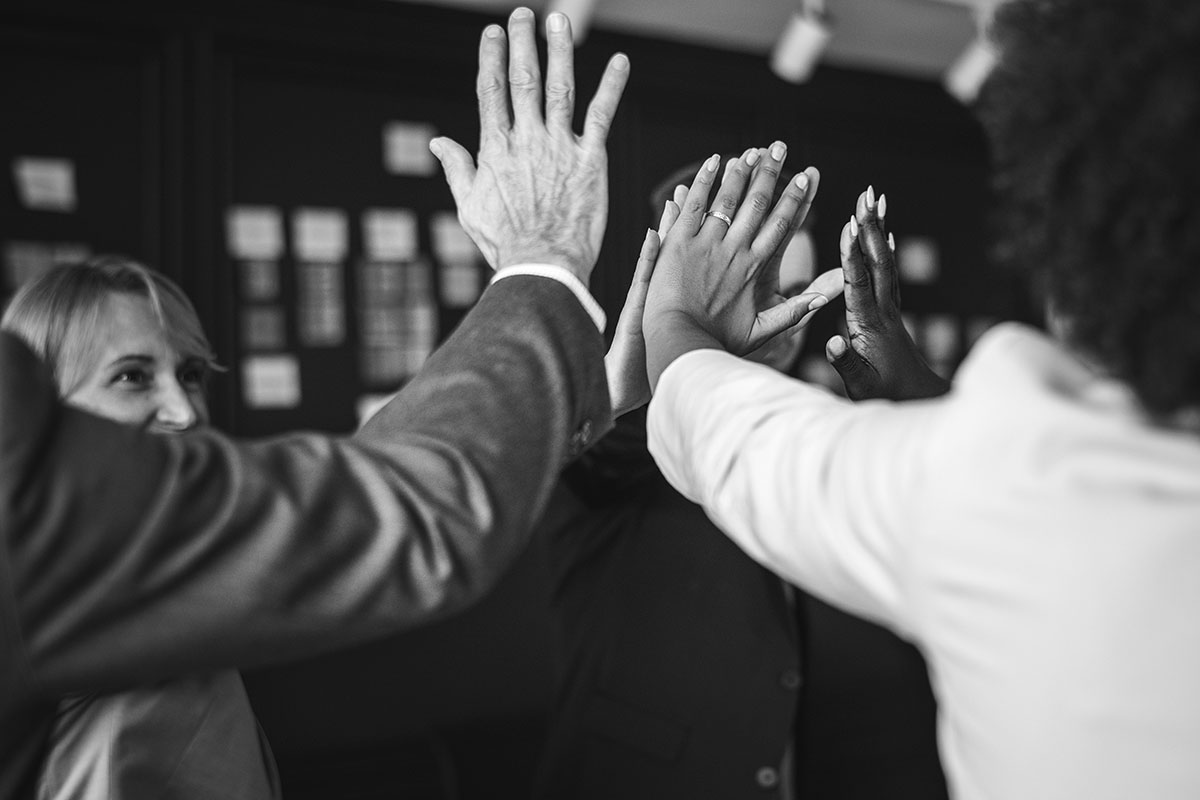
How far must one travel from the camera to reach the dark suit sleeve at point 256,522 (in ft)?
1.73

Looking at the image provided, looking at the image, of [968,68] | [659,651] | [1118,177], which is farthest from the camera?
[968,68]

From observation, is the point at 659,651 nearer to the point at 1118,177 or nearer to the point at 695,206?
the point at 695,206

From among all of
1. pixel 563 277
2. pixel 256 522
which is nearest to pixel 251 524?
pixel 256 522

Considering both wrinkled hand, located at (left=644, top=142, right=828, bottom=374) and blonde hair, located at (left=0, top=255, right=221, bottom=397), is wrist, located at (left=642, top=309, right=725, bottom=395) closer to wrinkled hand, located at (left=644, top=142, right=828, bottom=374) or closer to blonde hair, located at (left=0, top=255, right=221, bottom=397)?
wrinkled hand, located at (left=644, top=142, right=828, bottom=374)

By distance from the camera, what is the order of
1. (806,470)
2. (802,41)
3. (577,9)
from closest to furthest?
(806,470) < (577,9) < (802,41)

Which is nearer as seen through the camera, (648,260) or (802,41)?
(648,260)

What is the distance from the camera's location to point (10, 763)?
794 mm

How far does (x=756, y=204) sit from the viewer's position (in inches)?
35.0

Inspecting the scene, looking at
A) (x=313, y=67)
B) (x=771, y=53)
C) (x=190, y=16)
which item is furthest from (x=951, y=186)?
(x=190, y=16)

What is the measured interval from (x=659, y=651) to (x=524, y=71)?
1.05 meters

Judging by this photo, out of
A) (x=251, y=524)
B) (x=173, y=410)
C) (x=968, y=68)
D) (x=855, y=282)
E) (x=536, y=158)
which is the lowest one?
(x=173, y=410)

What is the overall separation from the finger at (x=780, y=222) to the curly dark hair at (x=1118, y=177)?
338mm

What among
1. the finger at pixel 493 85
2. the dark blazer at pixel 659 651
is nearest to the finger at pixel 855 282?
the finger at pixel 493 85

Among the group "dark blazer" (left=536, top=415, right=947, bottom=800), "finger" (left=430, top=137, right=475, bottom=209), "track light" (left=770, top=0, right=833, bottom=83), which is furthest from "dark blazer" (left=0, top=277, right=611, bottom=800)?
"track light" (left=770, top=0, right=833, bottom=83)
